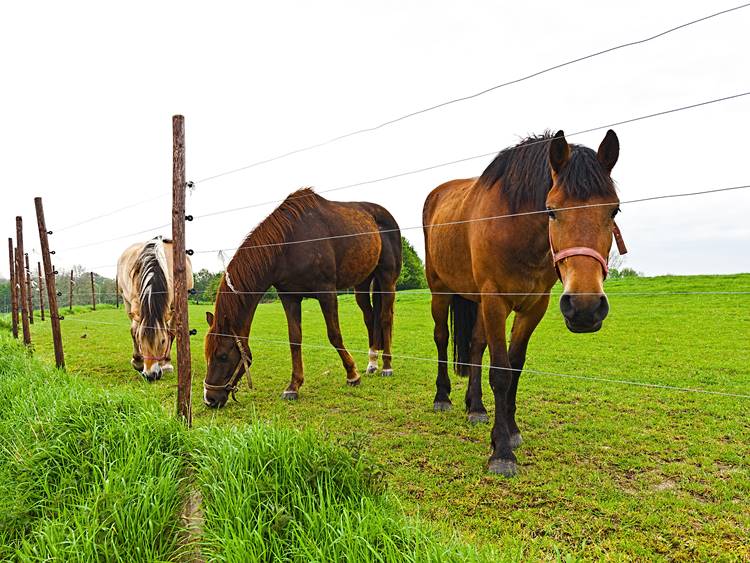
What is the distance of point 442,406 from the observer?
4.32 m

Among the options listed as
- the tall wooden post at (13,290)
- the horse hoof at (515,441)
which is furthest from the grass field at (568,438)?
the tall wooden post at (13,290)

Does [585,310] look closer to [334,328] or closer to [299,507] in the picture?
[299,507]

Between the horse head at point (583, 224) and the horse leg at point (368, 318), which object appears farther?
the horse leg at point (368, 318)

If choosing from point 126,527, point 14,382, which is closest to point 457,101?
point 126,527

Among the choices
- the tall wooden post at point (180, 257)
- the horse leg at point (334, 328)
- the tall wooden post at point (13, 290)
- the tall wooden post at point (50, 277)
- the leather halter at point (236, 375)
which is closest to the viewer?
the tall wooden post at point (180, 257)

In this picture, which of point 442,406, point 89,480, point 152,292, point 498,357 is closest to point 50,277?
point 152,292

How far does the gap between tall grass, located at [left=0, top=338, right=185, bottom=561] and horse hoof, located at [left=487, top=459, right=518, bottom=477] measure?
192 centimetres

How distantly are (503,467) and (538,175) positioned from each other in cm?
196

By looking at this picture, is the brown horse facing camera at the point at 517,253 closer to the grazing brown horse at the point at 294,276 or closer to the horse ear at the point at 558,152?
the horse ear at the point at 558,152

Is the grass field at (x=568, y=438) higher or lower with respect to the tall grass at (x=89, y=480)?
lower

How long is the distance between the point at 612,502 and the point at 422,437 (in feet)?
4.86

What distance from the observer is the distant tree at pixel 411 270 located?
90.4 ft

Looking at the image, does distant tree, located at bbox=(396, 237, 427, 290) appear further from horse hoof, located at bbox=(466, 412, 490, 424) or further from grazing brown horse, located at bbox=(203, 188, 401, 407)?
horse hoof, located at bbox=(466, 412, 490, 424)

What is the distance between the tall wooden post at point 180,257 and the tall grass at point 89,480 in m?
0.34
